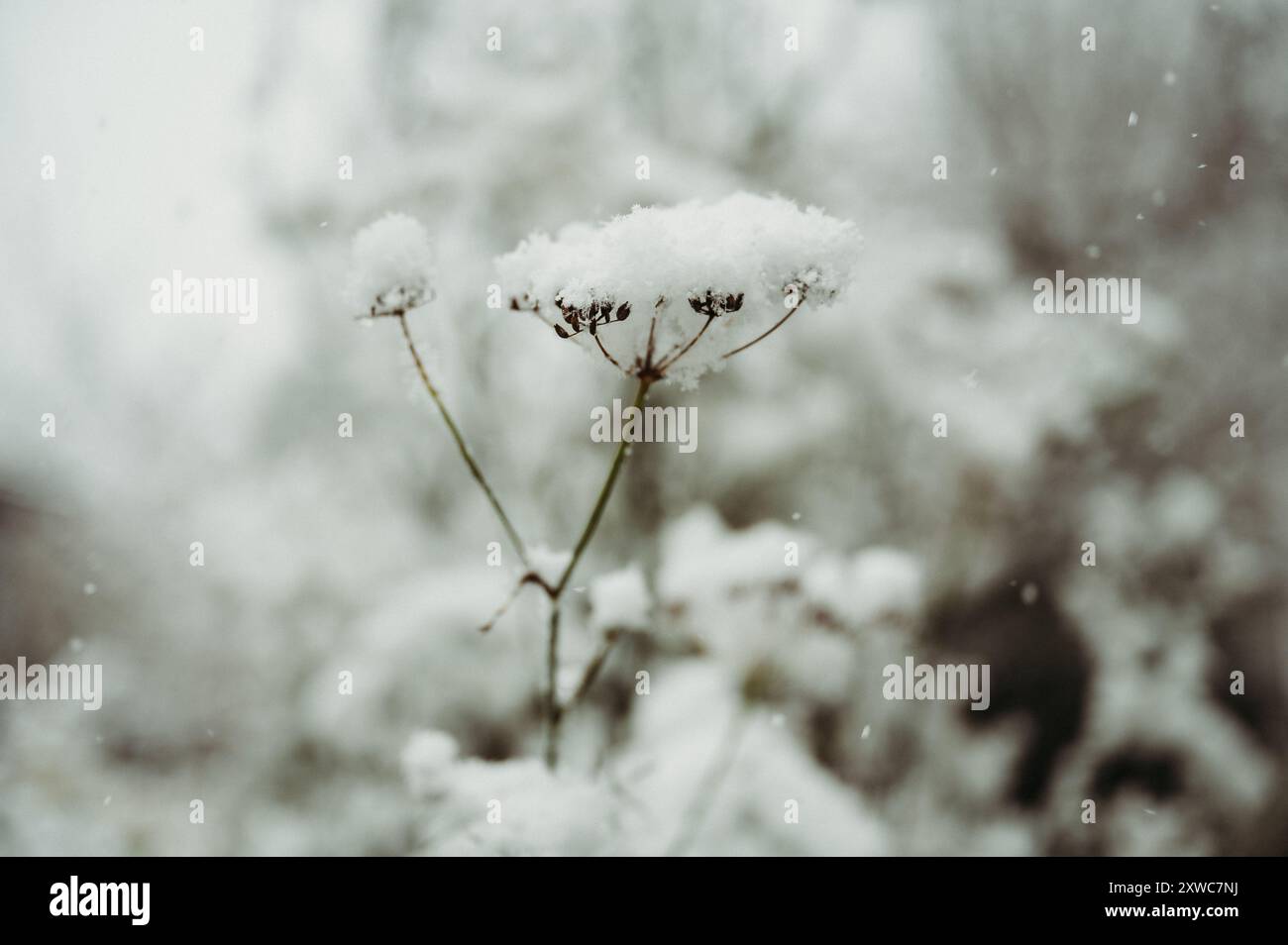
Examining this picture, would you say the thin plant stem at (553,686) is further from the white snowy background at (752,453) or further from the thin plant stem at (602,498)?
the white snowy background at (752,453)

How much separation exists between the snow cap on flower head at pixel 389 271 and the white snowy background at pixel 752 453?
119cm

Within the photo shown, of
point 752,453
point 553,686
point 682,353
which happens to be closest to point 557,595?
point 553,686

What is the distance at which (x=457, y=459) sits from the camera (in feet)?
9.05

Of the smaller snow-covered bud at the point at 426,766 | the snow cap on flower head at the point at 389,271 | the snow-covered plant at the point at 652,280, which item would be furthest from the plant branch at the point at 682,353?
the smaller snow-covered bud at the point at 426,766

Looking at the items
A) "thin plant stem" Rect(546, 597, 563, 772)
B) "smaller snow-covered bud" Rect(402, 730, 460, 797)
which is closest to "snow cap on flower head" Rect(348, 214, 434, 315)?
"thin plant stem" Rect(546, 597, 563, 772)

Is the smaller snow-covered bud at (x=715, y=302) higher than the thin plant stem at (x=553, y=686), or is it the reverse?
the smaller snow-covered bud at (x=715, y=302)

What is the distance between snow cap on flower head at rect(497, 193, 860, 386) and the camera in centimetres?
59

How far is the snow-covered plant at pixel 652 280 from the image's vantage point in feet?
1.95

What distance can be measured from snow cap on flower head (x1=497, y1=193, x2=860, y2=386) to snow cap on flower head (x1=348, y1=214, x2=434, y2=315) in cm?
11

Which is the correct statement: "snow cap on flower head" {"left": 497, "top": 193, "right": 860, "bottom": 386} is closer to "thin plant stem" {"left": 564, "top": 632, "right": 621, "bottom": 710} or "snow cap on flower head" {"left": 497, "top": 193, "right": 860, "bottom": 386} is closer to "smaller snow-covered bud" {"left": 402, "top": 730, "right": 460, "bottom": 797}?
"thin plant stem" {"left": 564, "top": 632, "right": 621, "bottom": 710}

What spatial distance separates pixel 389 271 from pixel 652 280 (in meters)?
0.26

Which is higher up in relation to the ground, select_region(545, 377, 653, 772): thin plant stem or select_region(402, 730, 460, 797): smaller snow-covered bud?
select_region(545, 377, 653, 772): thin plant stem
